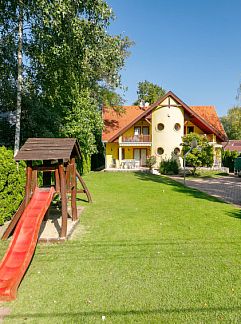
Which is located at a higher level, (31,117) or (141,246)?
(31,117)

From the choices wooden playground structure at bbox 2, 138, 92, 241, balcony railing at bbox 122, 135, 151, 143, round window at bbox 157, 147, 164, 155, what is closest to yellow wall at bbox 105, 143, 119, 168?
balcony railing at bbox 122, 135, 151, 143

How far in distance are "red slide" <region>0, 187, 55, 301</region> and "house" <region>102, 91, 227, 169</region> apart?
2106 centimetres

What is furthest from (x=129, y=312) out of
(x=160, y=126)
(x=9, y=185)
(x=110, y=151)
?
(x=110, y=151)

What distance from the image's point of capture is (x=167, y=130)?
93.6 feet

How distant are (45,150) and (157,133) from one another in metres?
22.2

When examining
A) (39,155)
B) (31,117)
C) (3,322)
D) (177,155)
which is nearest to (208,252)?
(3,322)

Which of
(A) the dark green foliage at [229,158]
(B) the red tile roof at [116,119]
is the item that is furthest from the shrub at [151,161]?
(A) the dark green foliage at [229,158]

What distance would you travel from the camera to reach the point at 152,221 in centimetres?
876

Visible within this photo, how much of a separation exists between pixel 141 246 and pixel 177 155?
23.1 m

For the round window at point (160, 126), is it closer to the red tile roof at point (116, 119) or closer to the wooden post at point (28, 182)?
the red tile roof at point (116, 119)

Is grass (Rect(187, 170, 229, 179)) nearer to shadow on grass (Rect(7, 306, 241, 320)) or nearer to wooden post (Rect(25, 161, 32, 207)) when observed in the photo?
wooden post (Rect(25, 161, 32, 207))

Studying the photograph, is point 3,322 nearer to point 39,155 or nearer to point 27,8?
point 39,155

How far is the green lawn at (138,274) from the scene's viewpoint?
152 inches

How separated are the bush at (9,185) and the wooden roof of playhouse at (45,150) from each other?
43.0 inches
